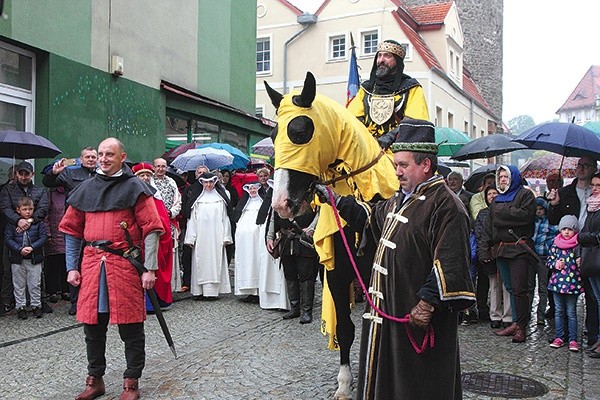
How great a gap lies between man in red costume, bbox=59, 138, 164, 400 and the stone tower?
32.6 metres

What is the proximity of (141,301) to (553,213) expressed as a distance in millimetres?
5052

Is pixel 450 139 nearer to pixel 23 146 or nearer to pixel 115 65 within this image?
A: pixel 115 65

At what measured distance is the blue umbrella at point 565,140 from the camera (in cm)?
756

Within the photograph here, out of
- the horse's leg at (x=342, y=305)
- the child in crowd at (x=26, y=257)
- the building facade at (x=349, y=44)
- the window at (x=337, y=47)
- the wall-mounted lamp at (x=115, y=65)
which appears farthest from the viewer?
the window at (x=337, y=47)

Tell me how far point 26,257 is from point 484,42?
34416 millimetres

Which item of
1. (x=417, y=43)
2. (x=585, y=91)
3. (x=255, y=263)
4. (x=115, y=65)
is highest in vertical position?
(x=585, y=91)

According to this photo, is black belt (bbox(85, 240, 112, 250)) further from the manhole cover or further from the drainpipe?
the drainpipe

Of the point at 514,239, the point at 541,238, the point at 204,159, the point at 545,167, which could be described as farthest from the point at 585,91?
the point at 514,239

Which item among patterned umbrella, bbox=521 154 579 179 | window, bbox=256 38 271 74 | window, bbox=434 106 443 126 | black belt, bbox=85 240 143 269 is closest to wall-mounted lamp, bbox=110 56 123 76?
black belt, bbox=85 240 143 269

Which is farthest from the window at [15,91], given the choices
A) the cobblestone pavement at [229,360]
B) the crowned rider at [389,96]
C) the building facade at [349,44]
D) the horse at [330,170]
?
the building facade at [349,44]

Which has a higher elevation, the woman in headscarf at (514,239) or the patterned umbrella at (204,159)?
the patterned umbrella at (204,159)

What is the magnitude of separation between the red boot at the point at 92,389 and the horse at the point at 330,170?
6.26 ft

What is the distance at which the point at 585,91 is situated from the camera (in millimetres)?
83438

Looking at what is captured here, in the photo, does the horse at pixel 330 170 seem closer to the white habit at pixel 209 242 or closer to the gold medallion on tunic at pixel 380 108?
the gold medallion on tunic at pixel 380 108
